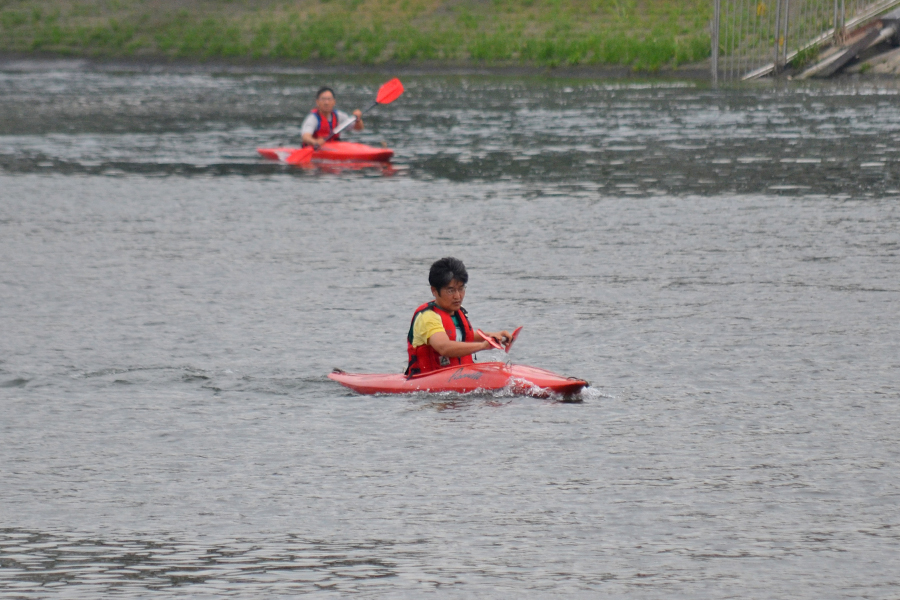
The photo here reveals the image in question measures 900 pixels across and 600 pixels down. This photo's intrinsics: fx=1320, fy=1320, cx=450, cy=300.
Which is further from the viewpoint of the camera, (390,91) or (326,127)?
(326,127)

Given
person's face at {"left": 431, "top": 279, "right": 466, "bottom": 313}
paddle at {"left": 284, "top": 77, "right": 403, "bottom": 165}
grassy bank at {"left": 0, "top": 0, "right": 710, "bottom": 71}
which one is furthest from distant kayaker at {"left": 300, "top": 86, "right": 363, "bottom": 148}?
grassy bank at {"left": 0, "top": 0, "right": 710, "bottom": 71}

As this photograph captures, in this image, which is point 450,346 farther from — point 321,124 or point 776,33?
point 776,33

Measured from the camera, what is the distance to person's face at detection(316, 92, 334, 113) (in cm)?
2061

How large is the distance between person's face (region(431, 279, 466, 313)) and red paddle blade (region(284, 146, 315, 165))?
1307 centimetres

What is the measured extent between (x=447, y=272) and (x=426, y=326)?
18.0 inches

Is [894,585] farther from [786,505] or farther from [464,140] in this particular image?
[464,140]

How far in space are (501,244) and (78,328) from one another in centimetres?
500

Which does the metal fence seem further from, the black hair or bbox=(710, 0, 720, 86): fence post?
the black hair

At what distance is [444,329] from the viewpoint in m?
8.68

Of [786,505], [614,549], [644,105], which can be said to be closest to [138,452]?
[614,549]

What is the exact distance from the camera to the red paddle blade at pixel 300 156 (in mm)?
21359

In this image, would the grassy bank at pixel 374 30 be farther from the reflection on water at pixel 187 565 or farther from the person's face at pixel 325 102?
the reflection on water at pixel 187 565

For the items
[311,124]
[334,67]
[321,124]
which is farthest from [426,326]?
[334,67]

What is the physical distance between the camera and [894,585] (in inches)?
219
